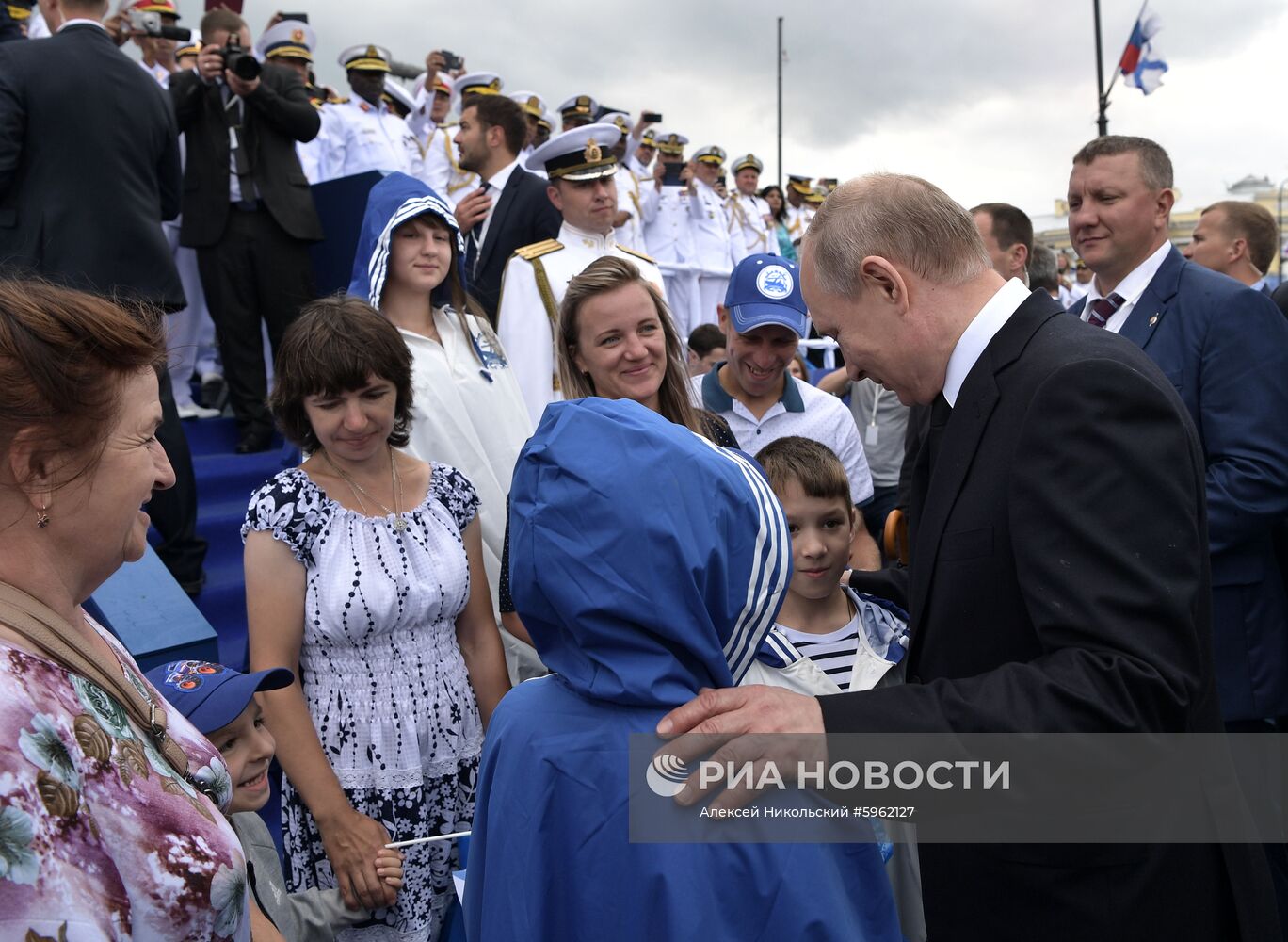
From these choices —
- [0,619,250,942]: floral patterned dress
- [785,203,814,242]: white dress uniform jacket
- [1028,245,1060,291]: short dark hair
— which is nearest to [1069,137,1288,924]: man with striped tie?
[1028,245,1060,291]: short dark hair

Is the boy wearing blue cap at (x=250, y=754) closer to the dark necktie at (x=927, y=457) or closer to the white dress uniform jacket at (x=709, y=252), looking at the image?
the dark necktie at (x=927, y=457)

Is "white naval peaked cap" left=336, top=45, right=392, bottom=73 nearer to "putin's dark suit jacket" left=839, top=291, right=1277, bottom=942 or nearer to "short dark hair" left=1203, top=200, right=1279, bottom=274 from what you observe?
"short dark hair" left=1203, top=200, right=1279, bottom=274

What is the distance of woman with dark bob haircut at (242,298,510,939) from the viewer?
2414 mm

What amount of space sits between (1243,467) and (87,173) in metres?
4.42

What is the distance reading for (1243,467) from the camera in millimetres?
2865

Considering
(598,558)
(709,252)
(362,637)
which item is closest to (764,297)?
(362,637)

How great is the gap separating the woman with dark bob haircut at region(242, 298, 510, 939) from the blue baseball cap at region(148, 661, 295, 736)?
231 millimetres

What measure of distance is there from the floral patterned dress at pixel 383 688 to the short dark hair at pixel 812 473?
35.9 inches

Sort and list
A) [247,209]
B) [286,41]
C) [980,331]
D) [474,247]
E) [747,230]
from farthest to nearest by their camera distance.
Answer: [747,230] < [286,41] < [474,247] < [247,209] < [980,331]

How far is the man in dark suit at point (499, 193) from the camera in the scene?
571cm

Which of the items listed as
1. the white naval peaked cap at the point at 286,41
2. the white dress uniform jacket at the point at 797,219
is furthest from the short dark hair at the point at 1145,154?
the white dress uniform jacket at the point at 797,219

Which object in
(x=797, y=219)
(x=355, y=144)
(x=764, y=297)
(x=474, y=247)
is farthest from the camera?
(x=797, y=219)

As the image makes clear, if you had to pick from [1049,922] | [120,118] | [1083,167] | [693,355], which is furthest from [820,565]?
[693,355]

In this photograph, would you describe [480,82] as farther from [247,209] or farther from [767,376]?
[767,376]
